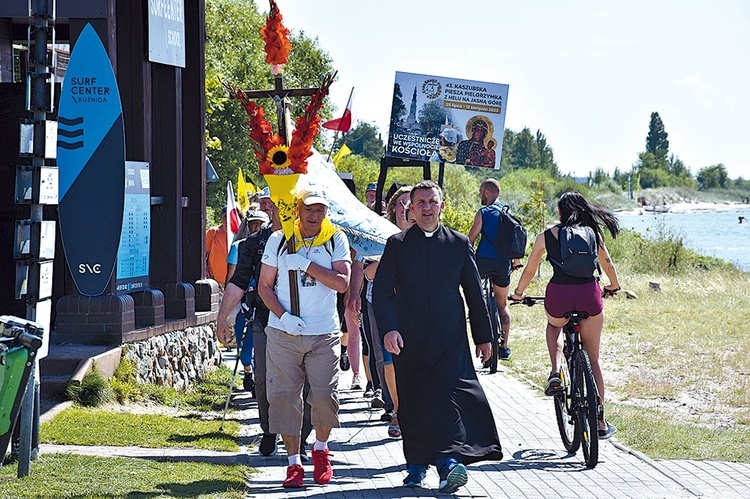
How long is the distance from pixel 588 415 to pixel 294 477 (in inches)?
84.1

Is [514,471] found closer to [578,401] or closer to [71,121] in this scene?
[578,401]

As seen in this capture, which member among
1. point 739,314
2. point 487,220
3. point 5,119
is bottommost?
point 739,314

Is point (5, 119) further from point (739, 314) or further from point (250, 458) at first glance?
point (739, 314)

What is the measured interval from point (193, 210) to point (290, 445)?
20.9 feet

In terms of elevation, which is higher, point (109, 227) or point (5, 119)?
point (5, 119)

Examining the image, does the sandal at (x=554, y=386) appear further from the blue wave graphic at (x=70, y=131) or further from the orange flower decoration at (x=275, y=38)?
the blue wave graphic at (x=70, y=131)

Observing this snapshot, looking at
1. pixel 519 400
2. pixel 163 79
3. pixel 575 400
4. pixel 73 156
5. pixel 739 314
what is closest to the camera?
pixel 575 400

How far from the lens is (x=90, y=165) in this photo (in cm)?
1025

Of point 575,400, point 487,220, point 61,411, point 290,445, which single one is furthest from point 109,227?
point 487,220

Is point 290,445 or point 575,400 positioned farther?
point 575,400

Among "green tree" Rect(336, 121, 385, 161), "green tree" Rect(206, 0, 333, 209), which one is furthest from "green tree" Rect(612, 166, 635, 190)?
"green tree" Rect(206, 0, 333, 209)

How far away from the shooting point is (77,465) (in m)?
7.81

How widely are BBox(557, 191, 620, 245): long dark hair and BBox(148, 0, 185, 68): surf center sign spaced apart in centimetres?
481

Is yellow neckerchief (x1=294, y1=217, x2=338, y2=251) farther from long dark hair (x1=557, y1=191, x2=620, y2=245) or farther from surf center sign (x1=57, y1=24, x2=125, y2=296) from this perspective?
surf center sign (x1=57, y1=24, x2=125, y2=296)
